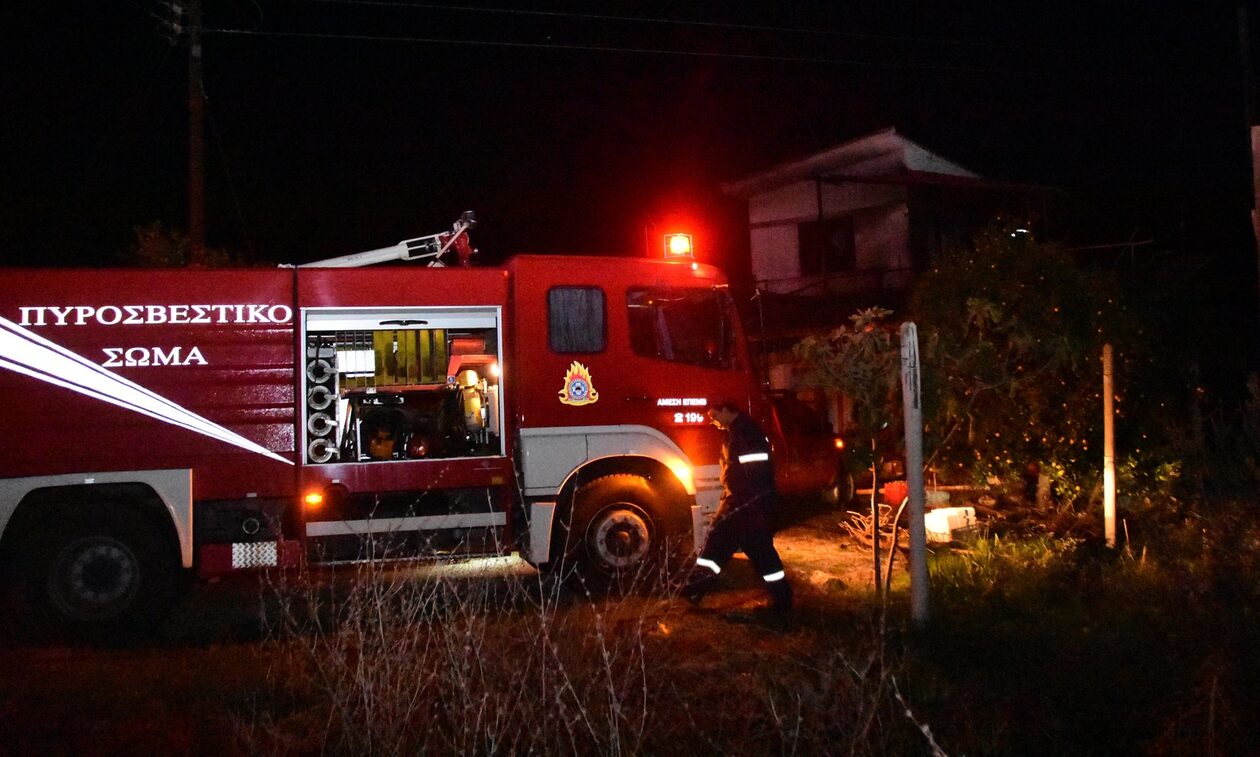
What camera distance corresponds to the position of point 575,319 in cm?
894

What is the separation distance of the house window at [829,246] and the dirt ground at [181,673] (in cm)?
1279

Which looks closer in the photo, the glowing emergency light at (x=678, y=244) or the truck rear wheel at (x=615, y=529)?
the truck rear wheel at (x=615, y=529)

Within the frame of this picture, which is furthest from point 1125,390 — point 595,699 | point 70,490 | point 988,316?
point 70,490

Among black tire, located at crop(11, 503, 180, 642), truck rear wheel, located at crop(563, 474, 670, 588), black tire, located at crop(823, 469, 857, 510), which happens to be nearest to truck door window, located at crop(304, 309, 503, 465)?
truck rear wheel, located at crop(563, 474, 670, 588)

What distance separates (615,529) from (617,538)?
78 mm

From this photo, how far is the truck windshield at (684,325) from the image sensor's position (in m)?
9.13

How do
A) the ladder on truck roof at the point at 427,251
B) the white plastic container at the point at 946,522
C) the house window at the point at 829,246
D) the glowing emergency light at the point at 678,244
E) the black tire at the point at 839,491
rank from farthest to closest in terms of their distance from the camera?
the house window at the point at 829,246 → the black tire at the point at 839,491 → the glowing emergency light at the point at 678,244 → the white plastic container at the point at 946,522 → the ladder on truck roof at the point at 427,251

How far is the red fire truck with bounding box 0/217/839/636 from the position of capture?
313 inches

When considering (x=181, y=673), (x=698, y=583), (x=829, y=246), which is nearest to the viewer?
(x=181, y=673)

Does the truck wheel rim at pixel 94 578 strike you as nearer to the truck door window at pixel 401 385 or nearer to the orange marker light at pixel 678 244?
the truck door window at pixel 401 385

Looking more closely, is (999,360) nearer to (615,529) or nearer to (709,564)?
(709,564)

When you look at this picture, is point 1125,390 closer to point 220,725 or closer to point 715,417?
point 715,417

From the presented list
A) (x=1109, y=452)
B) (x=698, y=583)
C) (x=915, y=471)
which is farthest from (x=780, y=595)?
(x=1109, y=452)

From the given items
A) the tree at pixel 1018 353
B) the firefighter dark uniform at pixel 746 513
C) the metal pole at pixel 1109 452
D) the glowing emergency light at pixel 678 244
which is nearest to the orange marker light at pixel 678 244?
the glowing emergency light at pixel 678 244
